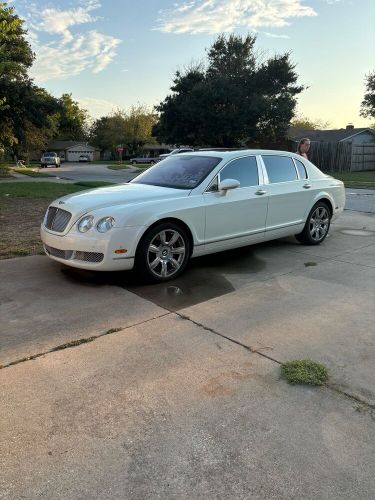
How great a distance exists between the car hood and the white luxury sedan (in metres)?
0.01

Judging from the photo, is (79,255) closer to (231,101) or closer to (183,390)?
(183,390)

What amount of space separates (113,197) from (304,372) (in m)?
3.13

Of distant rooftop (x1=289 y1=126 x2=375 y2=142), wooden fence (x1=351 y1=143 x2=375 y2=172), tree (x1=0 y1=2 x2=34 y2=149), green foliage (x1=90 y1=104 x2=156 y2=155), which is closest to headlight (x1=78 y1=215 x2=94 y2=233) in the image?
tree (x1=0 y1=2 x2=34 y2=149)

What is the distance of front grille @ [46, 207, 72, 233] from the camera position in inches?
203

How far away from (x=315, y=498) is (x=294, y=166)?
18.5 ft

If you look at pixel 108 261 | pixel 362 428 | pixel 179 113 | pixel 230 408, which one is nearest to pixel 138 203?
pixel 108 261

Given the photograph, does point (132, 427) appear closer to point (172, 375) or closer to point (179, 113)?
point (172, 375)

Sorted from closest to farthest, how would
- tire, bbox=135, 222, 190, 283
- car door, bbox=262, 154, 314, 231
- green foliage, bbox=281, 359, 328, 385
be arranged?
1. green foliage, bbox=281, 359, 328, 385
2. tire, bbox=135, 222, 190, 283
3. car door, bbox=262, 154, 314, 231

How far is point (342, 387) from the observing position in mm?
3033

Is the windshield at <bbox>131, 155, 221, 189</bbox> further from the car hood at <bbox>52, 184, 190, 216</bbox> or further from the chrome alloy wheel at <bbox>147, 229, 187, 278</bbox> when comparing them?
the chrome alloy wheel at <bbox>147, 229, 187, 278</bbox>

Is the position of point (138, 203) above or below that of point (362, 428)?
above

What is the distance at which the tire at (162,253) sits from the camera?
16.5 ft

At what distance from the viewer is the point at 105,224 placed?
4.88m

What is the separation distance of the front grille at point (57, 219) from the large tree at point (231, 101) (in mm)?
33377
